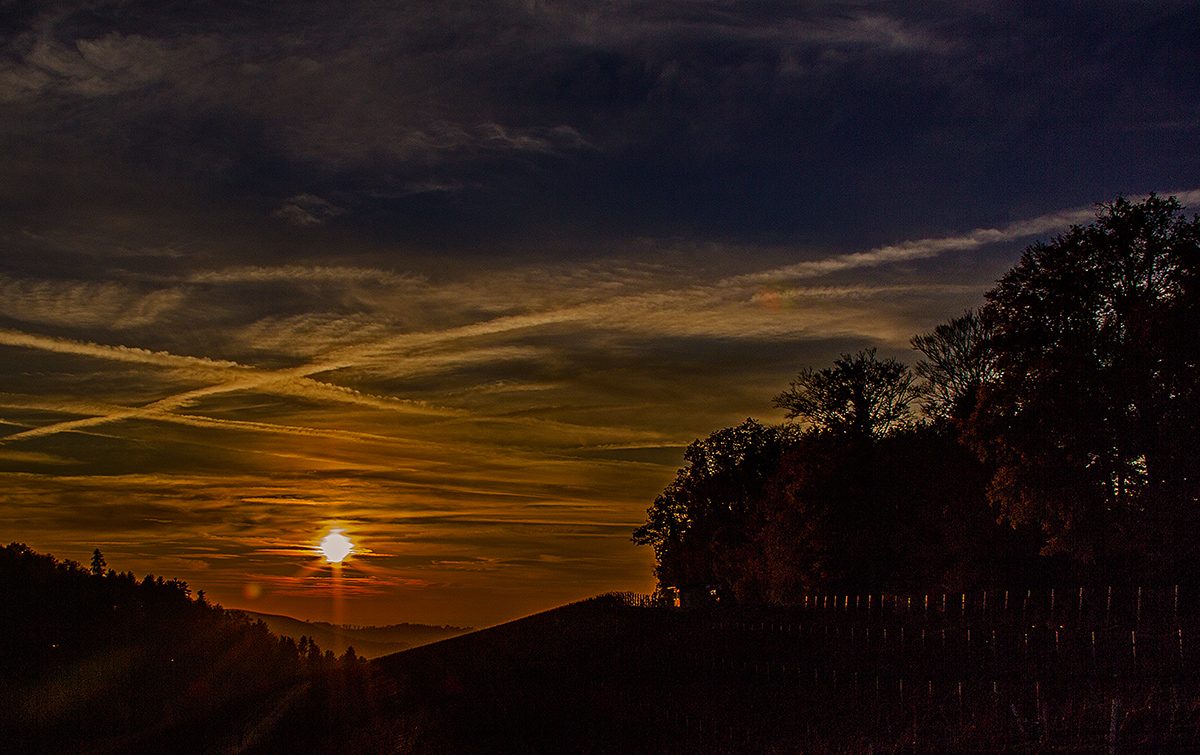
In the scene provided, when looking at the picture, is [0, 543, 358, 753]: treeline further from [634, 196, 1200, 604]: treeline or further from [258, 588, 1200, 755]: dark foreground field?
[634, 196, 1200, 604]: treeline

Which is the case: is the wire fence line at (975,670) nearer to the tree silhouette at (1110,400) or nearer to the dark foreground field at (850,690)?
the dark foreground field at (850,690)

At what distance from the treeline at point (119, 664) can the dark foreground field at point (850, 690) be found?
17474 mm

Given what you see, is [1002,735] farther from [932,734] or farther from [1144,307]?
[1144,307]

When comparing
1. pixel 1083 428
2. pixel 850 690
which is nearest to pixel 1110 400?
pixel 1083 428

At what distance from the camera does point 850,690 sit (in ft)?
106

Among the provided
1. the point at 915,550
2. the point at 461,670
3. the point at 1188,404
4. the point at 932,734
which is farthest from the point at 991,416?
the point at 461,670

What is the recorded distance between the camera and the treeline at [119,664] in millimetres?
72938

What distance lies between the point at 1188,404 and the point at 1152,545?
5334 millimetres

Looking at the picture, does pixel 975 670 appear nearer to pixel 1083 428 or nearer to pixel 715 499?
pixel 1083 428

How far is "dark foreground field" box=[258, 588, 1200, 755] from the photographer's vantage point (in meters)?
22.8

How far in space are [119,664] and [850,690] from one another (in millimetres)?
97120

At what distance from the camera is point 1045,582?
51.8 m

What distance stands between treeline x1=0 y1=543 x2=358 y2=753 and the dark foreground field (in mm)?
17474

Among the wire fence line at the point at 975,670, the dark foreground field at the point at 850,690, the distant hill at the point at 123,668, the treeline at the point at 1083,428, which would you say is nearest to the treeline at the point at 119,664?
the distant hill at the point at 123,668
